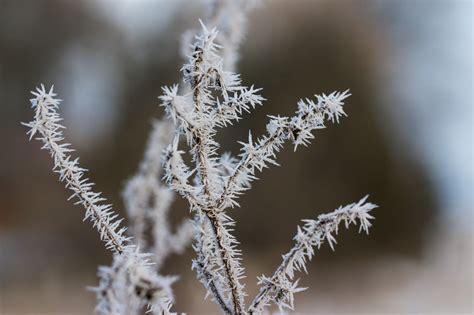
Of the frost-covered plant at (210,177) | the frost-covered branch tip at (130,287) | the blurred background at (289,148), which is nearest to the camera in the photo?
the frost-covered branch tip at (130,287)

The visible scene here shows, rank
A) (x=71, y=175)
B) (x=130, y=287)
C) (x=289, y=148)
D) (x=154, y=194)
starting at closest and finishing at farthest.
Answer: (x=130, y=287) → (x=71, y=175) → (x=154, y=194) → (x=289, y=148)

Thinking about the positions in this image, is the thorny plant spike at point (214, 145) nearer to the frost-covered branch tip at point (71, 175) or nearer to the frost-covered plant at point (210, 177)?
the frost-covered plant at point (210, 177)

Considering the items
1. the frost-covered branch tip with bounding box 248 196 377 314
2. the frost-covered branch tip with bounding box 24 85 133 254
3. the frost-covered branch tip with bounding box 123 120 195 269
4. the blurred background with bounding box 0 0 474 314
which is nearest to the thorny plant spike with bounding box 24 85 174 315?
the frost-covered branch tip with bounding box 24 85 133 254

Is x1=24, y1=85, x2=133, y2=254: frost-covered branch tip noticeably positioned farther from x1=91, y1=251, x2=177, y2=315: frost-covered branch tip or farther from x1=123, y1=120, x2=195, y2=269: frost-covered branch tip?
x1=123, y1=120, x2=195, y2=269: frost-covered branch tip

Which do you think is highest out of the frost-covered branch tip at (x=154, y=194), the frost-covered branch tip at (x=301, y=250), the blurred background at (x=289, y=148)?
the blurred background at (x=289, y=148)

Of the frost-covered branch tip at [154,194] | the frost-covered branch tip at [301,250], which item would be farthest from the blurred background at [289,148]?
the frost-covered branch tip at [301,250]

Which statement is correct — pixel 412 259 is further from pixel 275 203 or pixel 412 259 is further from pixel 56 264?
pixel 56 264

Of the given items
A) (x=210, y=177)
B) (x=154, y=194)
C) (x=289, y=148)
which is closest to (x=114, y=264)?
(x=210, y=177)

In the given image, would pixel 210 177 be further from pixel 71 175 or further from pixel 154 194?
pixel 154 194
